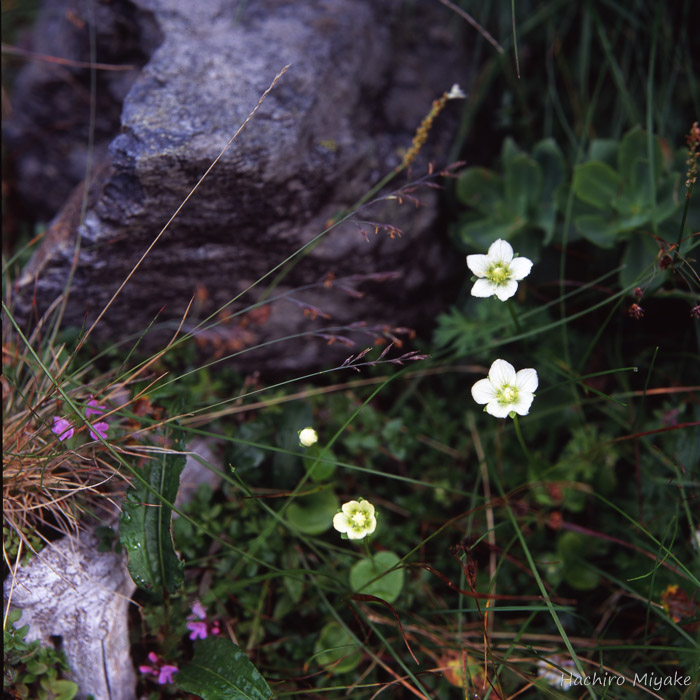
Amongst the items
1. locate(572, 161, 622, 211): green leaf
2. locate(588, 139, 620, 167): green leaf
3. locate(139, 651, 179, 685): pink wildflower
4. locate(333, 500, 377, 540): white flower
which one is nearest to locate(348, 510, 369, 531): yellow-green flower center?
locate(333, 500, 377, 540): white flower

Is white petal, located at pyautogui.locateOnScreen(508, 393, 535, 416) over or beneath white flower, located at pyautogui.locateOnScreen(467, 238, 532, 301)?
beneath

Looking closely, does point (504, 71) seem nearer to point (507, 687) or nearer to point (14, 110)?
point (14, 110)

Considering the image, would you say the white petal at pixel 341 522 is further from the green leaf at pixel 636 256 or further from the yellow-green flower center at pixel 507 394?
the green leaf at pixel 636 256

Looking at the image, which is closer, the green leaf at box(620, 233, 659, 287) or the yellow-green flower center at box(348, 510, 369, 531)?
the yellow-green flower center at box(348, 510, 369, 531)

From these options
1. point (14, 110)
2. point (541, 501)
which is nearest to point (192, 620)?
point (541, 501)

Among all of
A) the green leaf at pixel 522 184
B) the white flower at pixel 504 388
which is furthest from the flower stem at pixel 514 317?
the green leaf at pixel 522 184

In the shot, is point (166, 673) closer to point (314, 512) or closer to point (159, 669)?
point (159, 669)

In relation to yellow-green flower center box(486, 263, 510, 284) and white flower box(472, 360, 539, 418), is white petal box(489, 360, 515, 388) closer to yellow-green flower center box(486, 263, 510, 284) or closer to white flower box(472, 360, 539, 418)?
white flower box(472, 360, 539, 418)
